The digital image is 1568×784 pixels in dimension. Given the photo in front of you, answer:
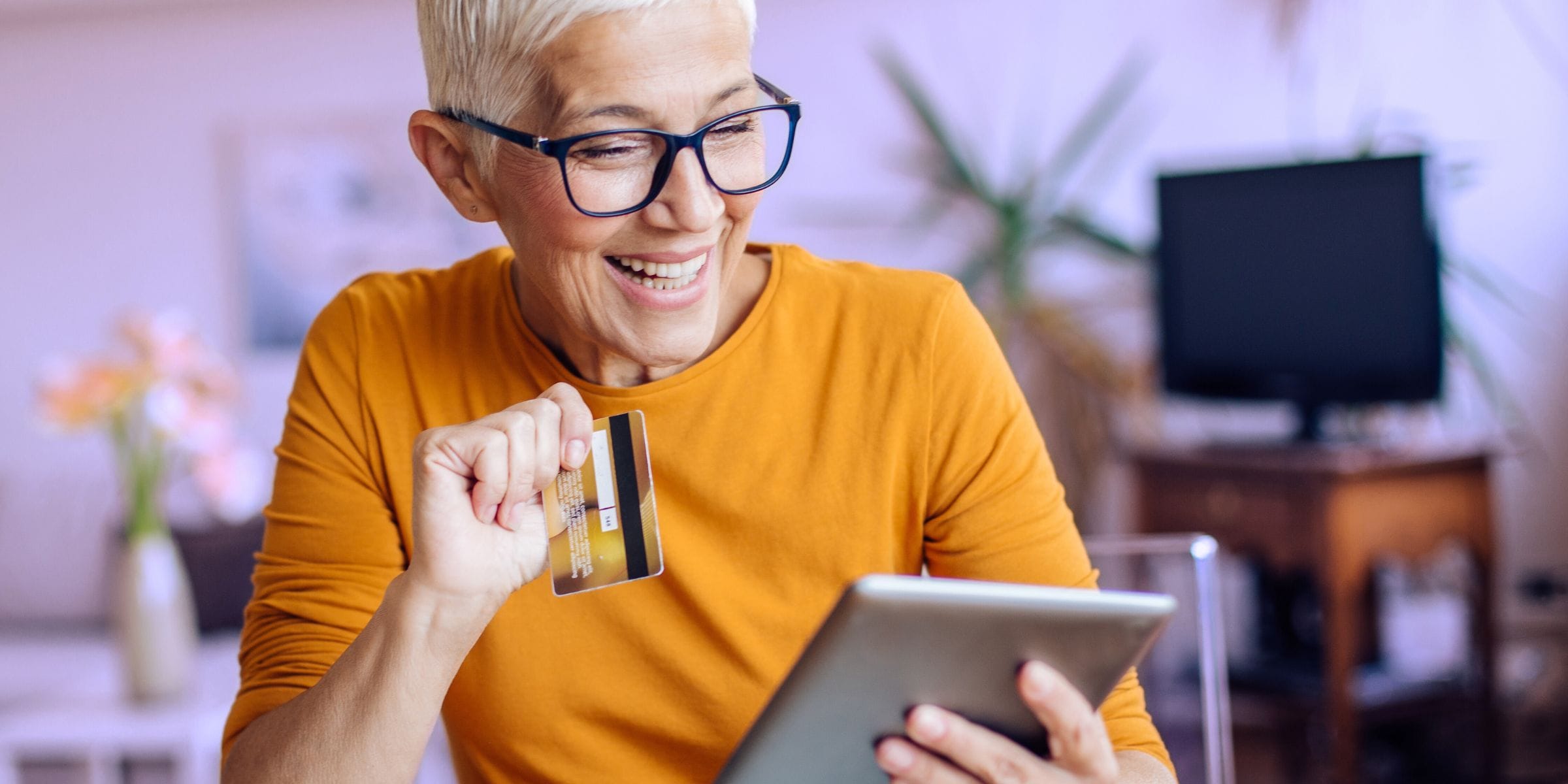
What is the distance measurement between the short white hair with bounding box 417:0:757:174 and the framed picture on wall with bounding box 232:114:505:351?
3.07 metres

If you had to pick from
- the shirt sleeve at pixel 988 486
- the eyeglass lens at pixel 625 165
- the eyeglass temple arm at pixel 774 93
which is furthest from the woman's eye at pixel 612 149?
the shirt sleeve at pixel 988 486

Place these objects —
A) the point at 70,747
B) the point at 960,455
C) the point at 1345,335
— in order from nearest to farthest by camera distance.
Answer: the point at 960,455
the point at 70,747
the point at 1345,335

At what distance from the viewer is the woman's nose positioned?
0.97 m

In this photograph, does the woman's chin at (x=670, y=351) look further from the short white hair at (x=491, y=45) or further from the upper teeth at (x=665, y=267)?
the short white hair at (x=491, y=45)

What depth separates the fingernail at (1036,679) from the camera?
0.74 m

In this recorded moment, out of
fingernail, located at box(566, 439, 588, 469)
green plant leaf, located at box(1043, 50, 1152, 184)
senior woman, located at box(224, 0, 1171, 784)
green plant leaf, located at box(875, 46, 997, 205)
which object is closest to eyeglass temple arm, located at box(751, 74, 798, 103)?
senior woman, located at box(224, 0, 1171, 784)

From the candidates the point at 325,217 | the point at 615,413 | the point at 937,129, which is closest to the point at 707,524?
the point at 615,413

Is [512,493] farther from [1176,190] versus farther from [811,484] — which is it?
[1176,190]

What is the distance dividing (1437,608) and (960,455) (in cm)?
253

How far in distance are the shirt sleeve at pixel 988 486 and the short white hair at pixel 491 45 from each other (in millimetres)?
341

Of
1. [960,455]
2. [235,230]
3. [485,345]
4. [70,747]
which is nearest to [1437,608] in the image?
[960,455]

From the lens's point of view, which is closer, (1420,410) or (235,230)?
(1420,410)

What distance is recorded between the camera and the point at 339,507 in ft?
3.62

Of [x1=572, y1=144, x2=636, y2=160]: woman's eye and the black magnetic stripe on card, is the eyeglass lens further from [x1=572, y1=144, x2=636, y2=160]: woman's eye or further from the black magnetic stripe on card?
the black magnetic stripe on card
